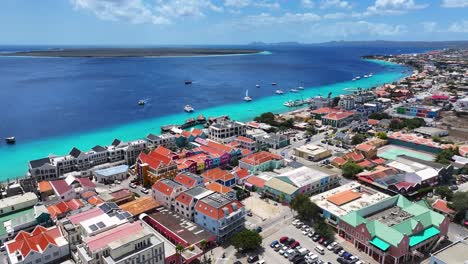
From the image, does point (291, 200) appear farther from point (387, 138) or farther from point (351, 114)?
point (351, 114)

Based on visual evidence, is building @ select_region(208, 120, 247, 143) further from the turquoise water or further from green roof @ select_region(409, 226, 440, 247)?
green roof @ select_region(409, 226, 440, 247)

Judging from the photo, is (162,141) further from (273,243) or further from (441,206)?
(441,206)

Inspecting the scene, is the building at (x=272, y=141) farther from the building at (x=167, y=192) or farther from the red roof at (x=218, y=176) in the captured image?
the building at (x=167, y=192)

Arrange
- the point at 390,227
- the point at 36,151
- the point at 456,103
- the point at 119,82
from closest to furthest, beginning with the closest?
the point at 390,227 → the point at 36,151 → the point at 456,103 → the point at 119,82

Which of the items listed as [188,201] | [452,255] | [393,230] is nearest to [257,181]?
[188,201]

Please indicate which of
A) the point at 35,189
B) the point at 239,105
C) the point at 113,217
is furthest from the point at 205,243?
the point at 239,105

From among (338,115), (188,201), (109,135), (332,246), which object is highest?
(338,115)

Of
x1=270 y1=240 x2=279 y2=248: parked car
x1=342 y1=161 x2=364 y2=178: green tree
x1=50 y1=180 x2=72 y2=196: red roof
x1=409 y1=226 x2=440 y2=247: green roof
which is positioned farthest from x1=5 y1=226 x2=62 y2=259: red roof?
x1=342 y1=161 x2=364 y2=178: green tree
